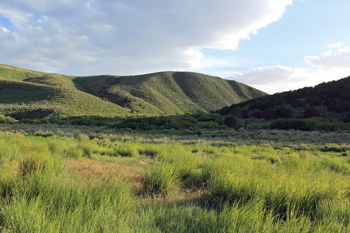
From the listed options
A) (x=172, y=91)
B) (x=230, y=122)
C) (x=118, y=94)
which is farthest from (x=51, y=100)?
(x=172, y=91)

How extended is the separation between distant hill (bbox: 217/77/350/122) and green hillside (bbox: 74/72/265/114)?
3819cm

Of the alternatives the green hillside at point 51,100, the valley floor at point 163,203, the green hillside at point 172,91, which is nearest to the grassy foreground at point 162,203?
the valley floor at point 163,203

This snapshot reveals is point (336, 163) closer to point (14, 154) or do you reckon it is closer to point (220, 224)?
point (220, 224)

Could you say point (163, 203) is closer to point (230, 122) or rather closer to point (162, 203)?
point (162, 203)

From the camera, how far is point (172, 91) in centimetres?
10188

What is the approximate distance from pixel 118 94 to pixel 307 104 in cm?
5790

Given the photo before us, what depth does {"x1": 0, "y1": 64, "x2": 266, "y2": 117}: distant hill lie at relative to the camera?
51.5 m

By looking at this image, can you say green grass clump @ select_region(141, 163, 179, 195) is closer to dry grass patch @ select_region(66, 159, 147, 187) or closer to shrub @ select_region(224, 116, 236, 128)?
dry grass patch @ select_region(66, 159, 147, 187)

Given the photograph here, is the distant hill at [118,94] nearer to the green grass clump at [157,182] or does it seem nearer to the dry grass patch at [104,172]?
the dry grass patch at [104,172]

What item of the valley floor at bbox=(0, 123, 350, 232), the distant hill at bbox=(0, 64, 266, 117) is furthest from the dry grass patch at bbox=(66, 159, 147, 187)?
the distant hill at bbox=(0, 64, 266, 117)

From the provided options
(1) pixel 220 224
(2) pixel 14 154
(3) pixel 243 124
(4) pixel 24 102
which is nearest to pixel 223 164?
(1) pixel 220 224

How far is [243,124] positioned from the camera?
30.1 metres

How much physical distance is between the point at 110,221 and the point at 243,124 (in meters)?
29.8

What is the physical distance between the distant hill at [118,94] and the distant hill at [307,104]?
31.0 m
